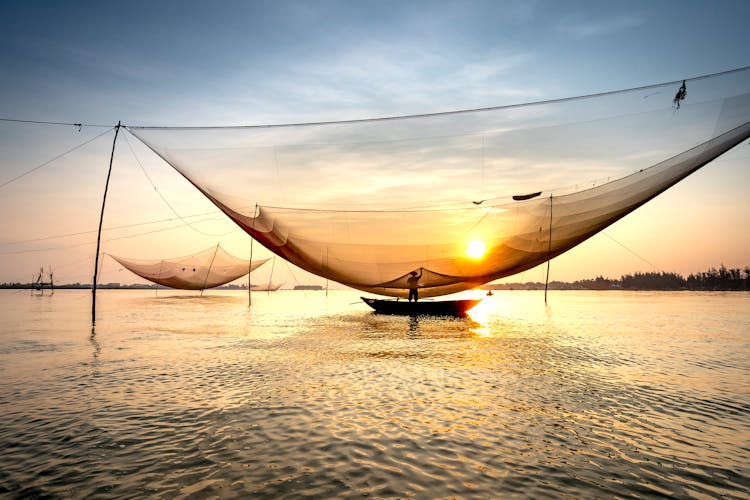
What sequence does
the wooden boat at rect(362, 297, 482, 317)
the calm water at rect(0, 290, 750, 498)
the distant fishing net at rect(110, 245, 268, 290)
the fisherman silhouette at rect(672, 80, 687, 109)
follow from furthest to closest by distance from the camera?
the distant fishing net at rect(110, 245, 268, 290) < the wooden boat at rect(362, 297, 482, 317) < the fisherman silhouette at rect(672, 80, 687, 109) < the calm water at rect(0, 290, 750, 498)

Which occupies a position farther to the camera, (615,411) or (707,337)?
(707,337)

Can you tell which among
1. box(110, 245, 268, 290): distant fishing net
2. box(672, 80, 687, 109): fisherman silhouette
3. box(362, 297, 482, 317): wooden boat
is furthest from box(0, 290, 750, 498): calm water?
box(110, 245, 268, 290): distant fishing net

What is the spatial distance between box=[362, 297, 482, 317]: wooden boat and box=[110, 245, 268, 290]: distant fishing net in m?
20.4

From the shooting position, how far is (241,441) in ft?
15.7

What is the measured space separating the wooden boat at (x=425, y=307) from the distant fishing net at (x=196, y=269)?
20.4 m

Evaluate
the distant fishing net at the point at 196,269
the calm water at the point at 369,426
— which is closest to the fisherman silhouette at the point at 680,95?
the calm water at the point at 369,426

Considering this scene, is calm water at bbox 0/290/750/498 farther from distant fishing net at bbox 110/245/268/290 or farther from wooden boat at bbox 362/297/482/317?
distant fishing net at bbox 110/245/268/290

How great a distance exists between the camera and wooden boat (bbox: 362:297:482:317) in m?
23.8

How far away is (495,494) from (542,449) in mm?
1294

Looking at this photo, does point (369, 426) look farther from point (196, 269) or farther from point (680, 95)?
point (196, 269)

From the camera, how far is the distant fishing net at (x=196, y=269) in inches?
1708

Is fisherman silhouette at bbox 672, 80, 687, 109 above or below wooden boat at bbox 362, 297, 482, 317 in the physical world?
above

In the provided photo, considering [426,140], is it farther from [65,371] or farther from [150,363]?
[65,371]

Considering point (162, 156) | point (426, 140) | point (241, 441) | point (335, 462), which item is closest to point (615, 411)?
point (335, 462)
